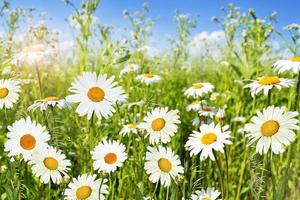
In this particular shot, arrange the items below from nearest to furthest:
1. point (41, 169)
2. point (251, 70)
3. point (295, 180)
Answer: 1. point (41, 169)
2. point (295, 180)
3. point (251, 70)

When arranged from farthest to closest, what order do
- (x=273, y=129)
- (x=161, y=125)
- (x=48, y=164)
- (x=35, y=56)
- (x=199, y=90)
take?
(x=199, y=90) < (x=35, y=56) < (x=161, y=125) < (x=48, y=164) < (x=273, y=129)

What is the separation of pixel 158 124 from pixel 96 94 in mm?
318

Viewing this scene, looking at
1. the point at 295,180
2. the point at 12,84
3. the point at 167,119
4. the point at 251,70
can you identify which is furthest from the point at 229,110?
the point at 12,84

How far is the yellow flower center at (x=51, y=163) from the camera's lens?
5.31ft

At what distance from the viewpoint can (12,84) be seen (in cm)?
184

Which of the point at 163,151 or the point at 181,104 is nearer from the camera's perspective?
the point at 163,151

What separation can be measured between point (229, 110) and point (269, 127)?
6.23 ft

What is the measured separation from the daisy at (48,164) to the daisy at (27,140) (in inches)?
0.9

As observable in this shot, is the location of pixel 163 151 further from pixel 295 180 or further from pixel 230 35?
pixel 230 35

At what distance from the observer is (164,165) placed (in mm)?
1635

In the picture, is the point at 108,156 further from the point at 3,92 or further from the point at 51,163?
the point at 3,92

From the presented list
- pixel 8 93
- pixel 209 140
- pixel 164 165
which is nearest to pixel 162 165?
pixel 164 165

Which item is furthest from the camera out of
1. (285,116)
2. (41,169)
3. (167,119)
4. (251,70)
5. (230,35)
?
(230,35)

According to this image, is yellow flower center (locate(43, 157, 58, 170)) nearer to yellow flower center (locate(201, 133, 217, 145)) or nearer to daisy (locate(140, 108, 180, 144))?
daisy (locate(140, 108, 180, 144))
